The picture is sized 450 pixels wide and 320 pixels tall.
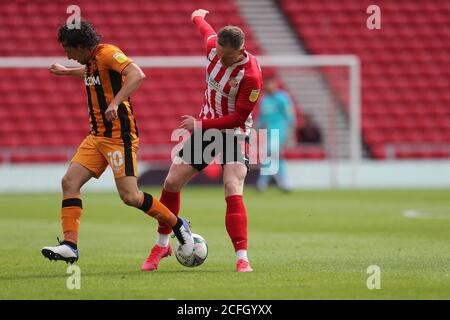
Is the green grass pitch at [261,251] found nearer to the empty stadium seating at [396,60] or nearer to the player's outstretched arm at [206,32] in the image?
the player's outstretched arm at [206,32]

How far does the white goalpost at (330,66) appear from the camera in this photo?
19359 millimetres

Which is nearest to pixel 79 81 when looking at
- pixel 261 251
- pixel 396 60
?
pixel 396 60

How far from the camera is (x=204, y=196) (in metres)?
17.7

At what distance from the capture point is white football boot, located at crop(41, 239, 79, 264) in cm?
742

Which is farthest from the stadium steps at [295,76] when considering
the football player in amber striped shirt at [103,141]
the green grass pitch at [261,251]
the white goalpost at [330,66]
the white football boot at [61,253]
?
the white football boot at [61,253]

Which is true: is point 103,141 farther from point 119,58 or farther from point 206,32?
point 206,32

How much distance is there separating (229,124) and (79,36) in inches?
51.9

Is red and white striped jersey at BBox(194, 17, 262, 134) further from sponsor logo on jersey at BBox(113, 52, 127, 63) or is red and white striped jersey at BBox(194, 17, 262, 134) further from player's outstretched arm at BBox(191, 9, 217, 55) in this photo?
sponsor logo on jersey at BBox(113, 52, 127, 63)

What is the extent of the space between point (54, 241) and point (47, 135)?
34.7 feet

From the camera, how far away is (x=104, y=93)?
786 cm

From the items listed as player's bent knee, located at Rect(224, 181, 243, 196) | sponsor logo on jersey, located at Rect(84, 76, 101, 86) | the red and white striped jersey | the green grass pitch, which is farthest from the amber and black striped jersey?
the green grass pitch

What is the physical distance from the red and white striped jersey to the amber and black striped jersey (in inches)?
25.2
